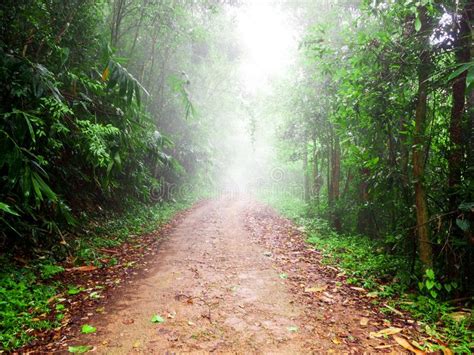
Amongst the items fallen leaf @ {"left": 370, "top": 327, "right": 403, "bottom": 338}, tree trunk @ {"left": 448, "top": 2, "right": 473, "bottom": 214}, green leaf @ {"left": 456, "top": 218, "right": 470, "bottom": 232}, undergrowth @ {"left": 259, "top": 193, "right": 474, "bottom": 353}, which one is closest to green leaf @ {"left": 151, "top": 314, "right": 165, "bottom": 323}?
fallen leaf @ {"left": 370, "top": 327, "right": 403, "bottom": 338}

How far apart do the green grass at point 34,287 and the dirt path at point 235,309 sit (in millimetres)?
631

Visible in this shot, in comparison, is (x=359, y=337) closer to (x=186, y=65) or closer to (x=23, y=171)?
(x=23, y=171)

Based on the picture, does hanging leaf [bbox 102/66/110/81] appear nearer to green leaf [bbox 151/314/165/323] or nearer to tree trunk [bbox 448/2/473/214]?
green leaf [bbox 151/314/165/323]

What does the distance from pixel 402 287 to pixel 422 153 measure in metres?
2.10

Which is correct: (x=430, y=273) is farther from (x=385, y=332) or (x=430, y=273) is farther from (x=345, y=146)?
(x=345, y=146)

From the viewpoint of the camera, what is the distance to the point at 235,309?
4090 mm

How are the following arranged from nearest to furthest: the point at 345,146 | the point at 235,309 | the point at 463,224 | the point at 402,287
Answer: the point at 463,224, the point at 235,309, the point at 402,287, the point at 345,146

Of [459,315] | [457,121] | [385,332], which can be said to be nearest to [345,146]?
[457,121]

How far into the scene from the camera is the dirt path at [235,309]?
3316mm

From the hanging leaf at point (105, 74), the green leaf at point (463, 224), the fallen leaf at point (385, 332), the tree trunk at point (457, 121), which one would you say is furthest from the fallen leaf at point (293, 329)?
the hanging leaf at point (105, 74)

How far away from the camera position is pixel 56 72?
222 inches

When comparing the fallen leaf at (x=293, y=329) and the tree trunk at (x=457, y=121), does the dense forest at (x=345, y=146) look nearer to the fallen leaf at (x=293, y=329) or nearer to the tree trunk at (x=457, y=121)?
the tree trunk at (x=457, y=121)

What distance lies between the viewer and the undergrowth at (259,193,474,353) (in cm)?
353

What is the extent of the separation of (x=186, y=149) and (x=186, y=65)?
15.1ft
